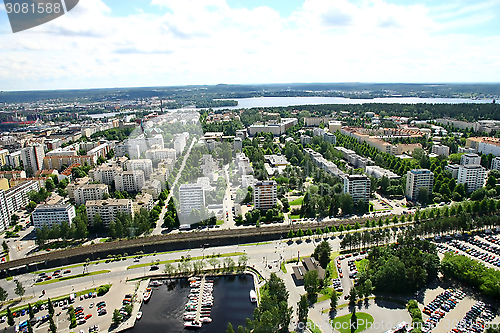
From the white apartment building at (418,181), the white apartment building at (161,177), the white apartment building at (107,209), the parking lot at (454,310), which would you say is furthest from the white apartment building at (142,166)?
the parking lot at (454,310)

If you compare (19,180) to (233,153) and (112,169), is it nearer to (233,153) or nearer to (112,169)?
(112,169)

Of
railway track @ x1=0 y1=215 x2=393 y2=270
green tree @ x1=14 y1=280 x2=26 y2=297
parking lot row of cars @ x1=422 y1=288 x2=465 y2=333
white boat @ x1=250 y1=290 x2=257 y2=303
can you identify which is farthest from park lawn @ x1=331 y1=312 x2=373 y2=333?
green tree @ x1=14 y1=280 x2=26 y2=297

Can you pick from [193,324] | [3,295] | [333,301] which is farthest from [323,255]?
[3,295]

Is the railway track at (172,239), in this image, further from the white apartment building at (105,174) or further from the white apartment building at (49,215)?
the white apartment building at (105,174)

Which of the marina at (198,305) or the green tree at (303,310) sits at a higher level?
the green tree at (303,310)

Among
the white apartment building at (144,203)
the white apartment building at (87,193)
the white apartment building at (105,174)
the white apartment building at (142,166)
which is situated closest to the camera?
the white apartment building at (144,203)

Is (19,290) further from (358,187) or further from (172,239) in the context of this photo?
(358,187)
